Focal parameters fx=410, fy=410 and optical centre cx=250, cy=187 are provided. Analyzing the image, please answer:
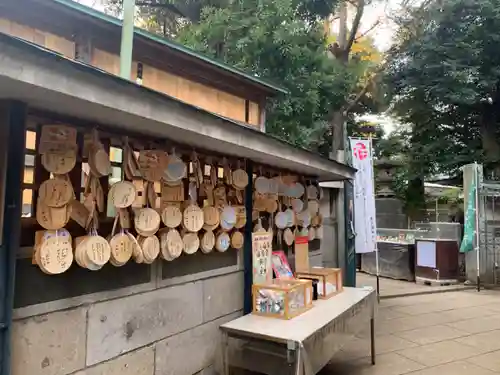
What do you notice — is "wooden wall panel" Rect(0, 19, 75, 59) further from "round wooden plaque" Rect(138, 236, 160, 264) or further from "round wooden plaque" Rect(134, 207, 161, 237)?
"round wooden plaque" Rect(138, 236, 160, 264)

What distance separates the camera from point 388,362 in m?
4.92

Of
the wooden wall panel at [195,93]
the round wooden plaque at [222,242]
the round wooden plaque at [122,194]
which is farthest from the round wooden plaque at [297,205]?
the round wooden plaque at [122,194]

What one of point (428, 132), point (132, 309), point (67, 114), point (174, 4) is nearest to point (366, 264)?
point (428, 132)

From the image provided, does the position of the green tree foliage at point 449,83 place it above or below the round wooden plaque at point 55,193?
above

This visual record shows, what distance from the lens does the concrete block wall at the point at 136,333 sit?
2330 mm

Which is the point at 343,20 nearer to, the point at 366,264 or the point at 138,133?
the point at 366,264

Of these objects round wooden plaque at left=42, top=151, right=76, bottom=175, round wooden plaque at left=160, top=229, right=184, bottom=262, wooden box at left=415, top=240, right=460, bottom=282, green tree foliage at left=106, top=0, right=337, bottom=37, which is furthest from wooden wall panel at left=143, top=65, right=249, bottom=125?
wooden box at left=415, top=240, right=460, bottom=282

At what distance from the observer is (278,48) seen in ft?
31.4

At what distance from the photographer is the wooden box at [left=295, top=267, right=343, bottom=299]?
175 inches

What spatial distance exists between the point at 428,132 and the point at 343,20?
6.84 m

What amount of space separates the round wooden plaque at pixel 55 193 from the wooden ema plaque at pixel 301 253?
3233 millimetres

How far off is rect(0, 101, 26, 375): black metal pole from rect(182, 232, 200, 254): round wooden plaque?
1.34 meters

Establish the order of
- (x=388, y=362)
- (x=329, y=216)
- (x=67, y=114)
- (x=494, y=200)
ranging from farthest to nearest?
(x=494, y=200) → (x=329, y=216) → (x=388, y=362) → (x=67, y=114)

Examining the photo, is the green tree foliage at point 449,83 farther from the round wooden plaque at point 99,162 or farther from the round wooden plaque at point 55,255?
the round wooden plaque at point 55,255
